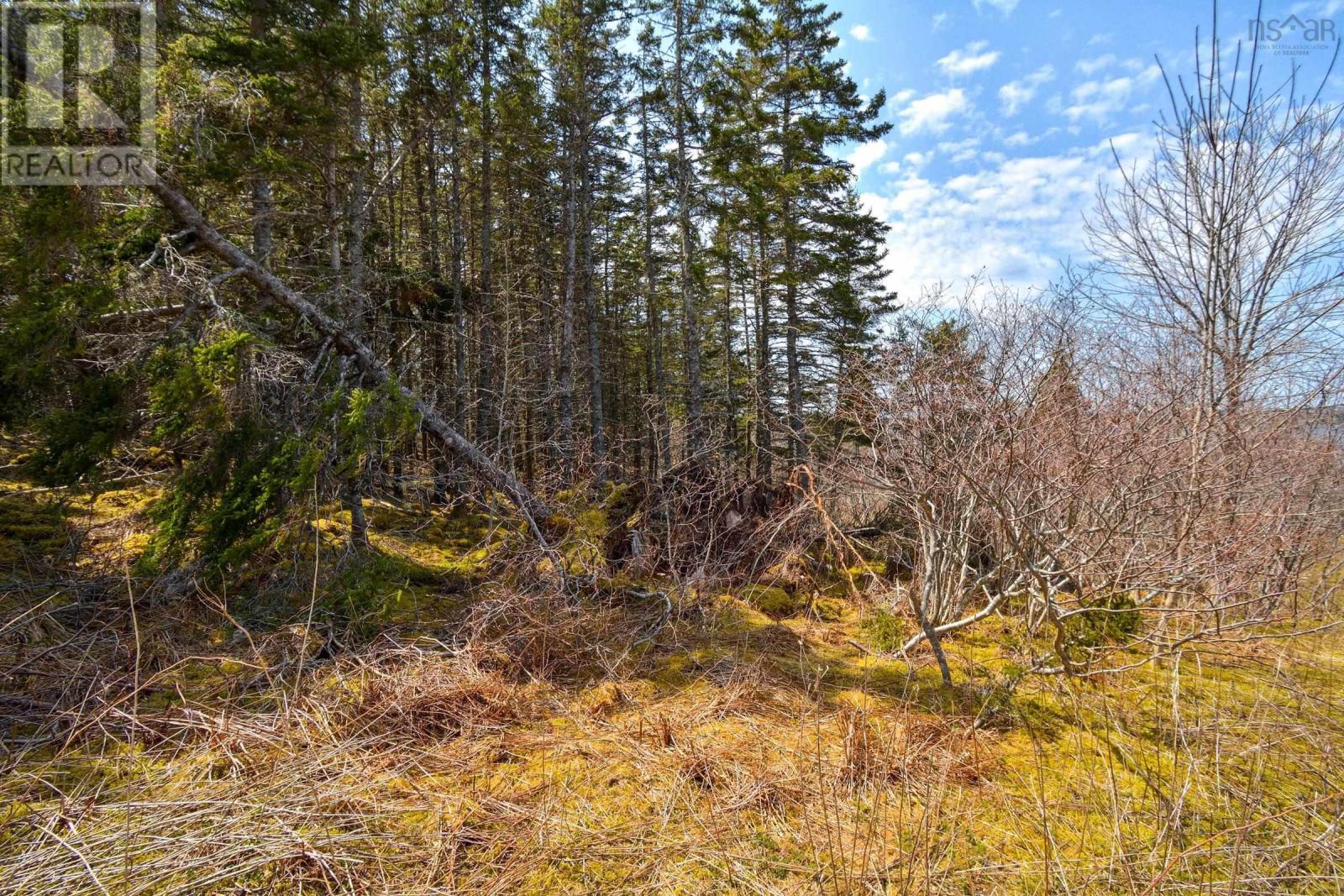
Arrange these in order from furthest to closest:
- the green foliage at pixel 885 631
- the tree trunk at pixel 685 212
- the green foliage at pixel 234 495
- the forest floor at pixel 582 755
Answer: the tree trunk at pixel 685 212 → the green foliage at pixel 885 631 → the green foliage at pixel 234 495 → the forest floor at pixel 582 755

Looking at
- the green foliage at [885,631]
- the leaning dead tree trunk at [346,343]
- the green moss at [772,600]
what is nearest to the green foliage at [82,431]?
the leaning dead tree trunk at [346,343]

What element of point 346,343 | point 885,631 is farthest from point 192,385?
point 885,631

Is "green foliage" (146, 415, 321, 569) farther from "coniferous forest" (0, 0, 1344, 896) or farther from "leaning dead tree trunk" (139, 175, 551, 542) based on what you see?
"leaning dead tree trunk" (139, 175, 551, 542)

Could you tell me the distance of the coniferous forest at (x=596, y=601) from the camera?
245 centimetres

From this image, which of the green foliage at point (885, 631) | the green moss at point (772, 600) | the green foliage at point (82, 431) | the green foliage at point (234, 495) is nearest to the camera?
the green foliage at point (82, 431)

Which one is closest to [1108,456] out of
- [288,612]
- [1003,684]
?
[1003,684]

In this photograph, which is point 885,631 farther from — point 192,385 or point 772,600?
point 192,385

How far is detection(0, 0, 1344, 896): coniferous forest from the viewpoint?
2451mm

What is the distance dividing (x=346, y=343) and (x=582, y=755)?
→ 497cm

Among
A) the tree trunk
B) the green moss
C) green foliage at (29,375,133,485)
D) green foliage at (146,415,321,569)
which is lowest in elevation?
the green moss

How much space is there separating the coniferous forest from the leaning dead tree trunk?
0.04 meters

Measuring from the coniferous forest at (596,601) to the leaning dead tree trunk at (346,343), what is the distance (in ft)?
0.14

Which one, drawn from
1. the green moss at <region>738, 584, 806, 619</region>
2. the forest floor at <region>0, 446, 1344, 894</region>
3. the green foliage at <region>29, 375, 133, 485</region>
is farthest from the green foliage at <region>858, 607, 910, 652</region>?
the green foliage at <region>29, 375, 133, 485</region>

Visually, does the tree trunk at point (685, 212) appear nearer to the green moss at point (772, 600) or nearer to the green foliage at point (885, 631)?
the green moss at point (772, 600)
